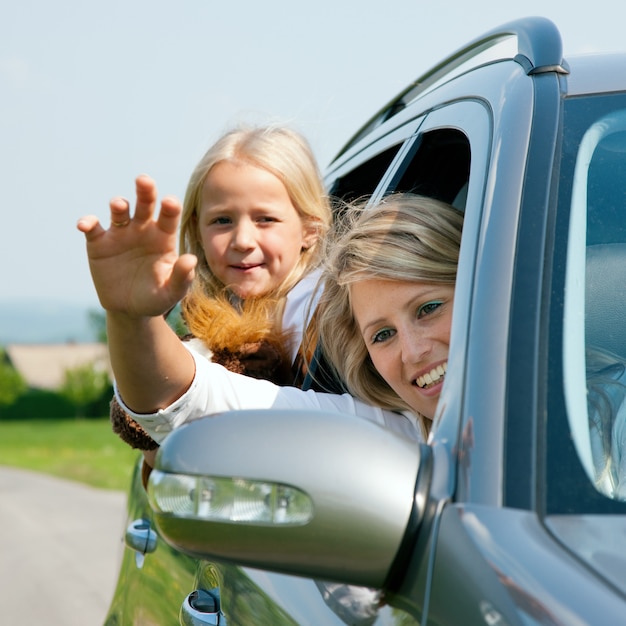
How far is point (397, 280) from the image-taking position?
2086 millimetres

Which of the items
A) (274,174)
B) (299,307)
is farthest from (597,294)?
(274,174)

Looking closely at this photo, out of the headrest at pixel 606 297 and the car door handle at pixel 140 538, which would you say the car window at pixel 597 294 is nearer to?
the headrest at pixel 606 297

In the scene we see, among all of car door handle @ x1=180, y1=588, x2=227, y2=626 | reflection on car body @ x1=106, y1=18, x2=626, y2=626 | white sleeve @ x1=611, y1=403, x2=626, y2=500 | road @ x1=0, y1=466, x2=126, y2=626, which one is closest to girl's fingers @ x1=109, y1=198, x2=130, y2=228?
reflection on car body @ x1=106, y1=18, x2=626, y2=626

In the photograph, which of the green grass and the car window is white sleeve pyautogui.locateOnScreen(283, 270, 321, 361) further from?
the green grass

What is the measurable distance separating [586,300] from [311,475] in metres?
0.51

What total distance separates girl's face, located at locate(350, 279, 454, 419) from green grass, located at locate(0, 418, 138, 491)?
565 cm

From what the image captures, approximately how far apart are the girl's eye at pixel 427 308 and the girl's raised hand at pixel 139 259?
0.46m

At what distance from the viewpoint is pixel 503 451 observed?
1.25m

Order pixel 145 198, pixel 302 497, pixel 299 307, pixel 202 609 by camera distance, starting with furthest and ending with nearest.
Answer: pixel 299 307, pixel 202 609, pixel 145 198, pixel 302 497

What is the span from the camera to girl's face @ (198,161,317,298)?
3178 millimetres

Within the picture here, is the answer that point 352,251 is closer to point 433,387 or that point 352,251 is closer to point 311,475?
point 433,387

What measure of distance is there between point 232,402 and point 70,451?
103ft

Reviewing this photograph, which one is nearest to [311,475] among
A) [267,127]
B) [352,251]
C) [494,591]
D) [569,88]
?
[494,591]

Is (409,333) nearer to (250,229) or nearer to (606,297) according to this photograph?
(606,297)
